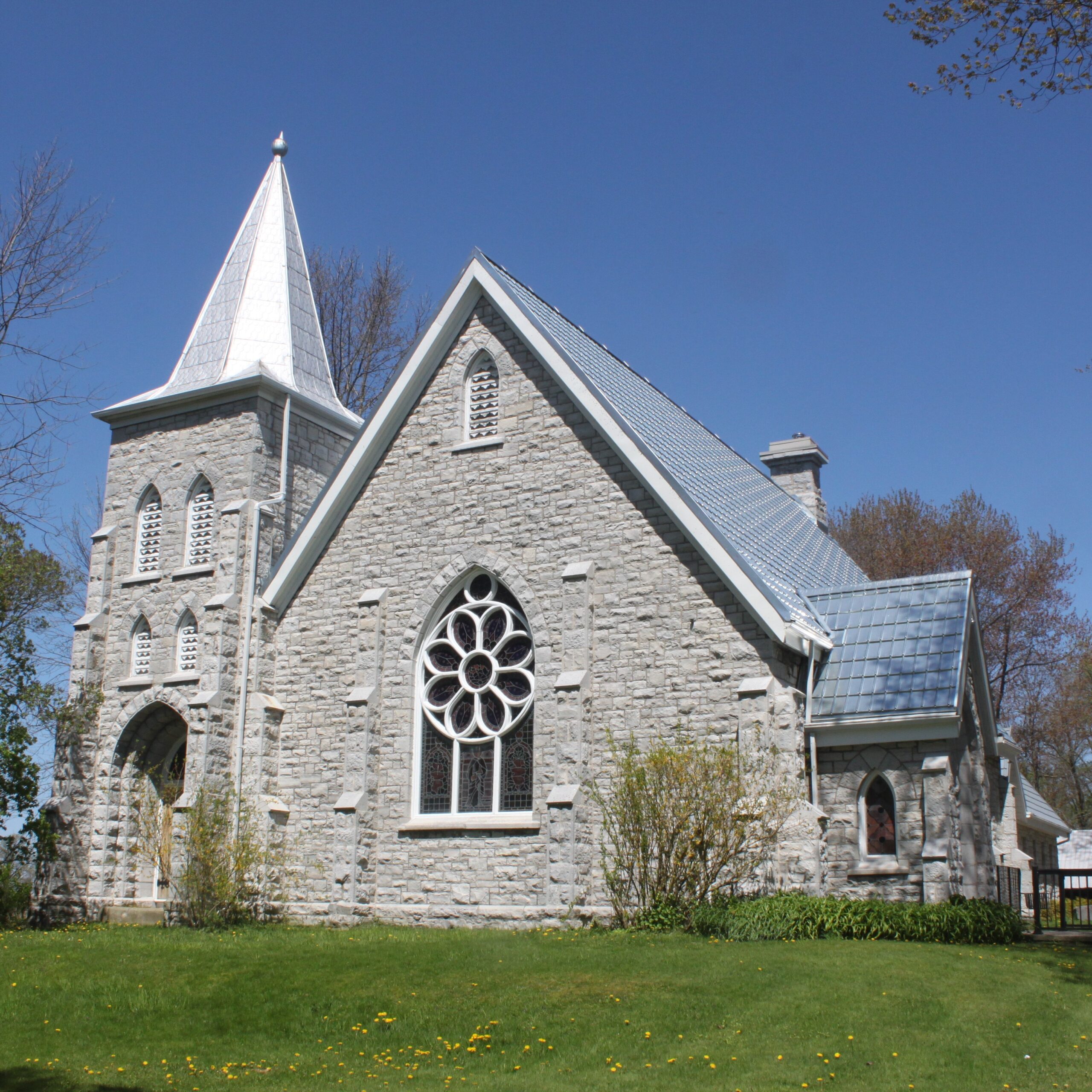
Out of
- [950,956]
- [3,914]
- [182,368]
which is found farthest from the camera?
[182,368]

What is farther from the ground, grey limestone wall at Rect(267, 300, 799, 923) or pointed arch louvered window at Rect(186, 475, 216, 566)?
pointed arch louvered window at Rect(186, 475, 216, 566)

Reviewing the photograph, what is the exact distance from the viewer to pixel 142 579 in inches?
796

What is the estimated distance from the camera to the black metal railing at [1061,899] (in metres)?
17.4

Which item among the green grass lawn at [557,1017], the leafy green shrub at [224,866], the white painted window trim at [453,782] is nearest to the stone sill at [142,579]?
the leafy green shrub at [224,866]

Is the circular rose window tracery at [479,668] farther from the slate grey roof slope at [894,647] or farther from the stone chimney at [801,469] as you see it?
the stone chimney at [801,469]

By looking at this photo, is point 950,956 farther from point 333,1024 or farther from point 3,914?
point 3,914

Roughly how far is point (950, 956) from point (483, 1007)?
4.74 m

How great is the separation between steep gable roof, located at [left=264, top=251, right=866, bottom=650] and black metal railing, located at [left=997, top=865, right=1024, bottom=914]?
417 cm

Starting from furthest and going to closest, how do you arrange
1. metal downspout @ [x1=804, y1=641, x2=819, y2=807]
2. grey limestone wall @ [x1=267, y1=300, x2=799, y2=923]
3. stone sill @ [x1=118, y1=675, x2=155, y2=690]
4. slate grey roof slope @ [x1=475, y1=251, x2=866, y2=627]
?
stone sill @ [x1=118, y1=675, x2=155, y2=690], slate grey roof slope @ [x1=475, y1=251, x2=866, y2=627], grey limestone wall @ [x1=267, y1=300, x2=799, y2=923], metal downspout @ [x1=804, y1=641, x2=819, y2=807]

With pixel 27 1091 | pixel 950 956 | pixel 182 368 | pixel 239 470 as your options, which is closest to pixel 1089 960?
pixel 950 956

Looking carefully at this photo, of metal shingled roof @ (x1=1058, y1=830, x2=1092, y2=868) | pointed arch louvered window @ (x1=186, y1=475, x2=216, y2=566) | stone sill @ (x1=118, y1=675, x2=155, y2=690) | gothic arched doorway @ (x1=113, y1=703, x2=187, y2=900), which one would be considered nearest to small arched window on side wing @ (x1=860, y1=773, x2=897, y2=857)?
gothic arched doorway @ (x1=113, y1=703, x2=187, y2=900)

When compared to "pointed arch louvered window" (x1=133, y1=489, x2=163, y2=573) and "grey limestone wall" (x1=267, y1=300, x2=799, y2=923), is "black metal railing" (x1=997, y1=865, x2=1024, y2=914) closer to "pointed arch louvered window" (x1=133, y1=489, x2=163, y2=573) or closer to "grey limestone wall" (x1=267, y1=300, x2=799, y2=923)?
"grey limestone wall" (x1=267, y1=300, x2=799, y2=923)

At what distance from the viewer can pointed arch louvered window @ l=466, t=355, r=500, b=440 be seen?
59.9 ft

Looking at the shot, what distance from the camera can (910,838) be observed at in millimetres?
14758
